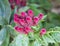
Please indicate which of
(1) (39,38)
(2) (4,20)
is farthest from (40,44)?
(2) (4,20)

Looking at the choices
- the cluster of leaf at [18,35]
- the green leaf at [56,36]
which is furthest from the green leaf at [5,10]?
the green leaf at [56,36]

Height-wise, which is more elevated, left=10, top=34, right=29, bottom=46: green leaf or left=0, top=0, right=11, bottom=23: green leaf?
left=0, top=0, right=11, bottom=23: green leaf

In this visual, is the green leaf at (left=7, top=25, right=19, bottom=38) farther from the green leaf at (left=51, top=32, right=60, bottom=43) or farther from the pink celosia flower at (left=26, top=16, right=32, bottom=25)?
the green leaf at (left=51, top=32, right=60, bottom=43)

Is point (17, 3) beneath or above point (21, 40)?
above

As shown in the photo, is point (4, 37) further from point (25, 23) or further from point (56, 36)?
point (56, 36)

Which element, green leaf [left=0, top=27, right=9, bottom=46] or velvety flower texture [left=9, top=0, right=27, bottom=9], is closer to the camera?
green leaf [left=0, top=27, right=9, bottom=46]

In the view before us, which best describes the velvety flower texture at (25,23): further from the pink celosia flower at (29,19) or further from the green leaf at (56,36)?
the green leaf at (56,36)

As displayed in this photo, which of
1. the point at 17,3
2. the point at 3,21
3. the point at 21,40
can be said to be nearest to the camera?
the point at 21,40

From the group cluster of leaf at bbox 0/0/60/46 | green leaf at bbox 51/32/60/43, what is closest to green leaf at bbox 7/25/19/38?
cluster of leaf at bbox 0/0/60/46

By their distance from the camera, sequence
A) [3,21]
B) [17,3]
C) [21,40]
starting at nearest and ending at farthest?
[21,40], [3,21], [17,3]

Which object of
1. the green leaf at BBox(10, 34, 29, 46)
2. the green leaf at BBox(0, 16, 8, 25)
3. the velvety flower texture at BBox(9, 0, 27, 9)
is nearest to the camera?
the green leaf at BBox(10, 34, 29, 46)

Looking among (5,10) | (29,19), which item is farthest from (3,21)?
(29,19)
